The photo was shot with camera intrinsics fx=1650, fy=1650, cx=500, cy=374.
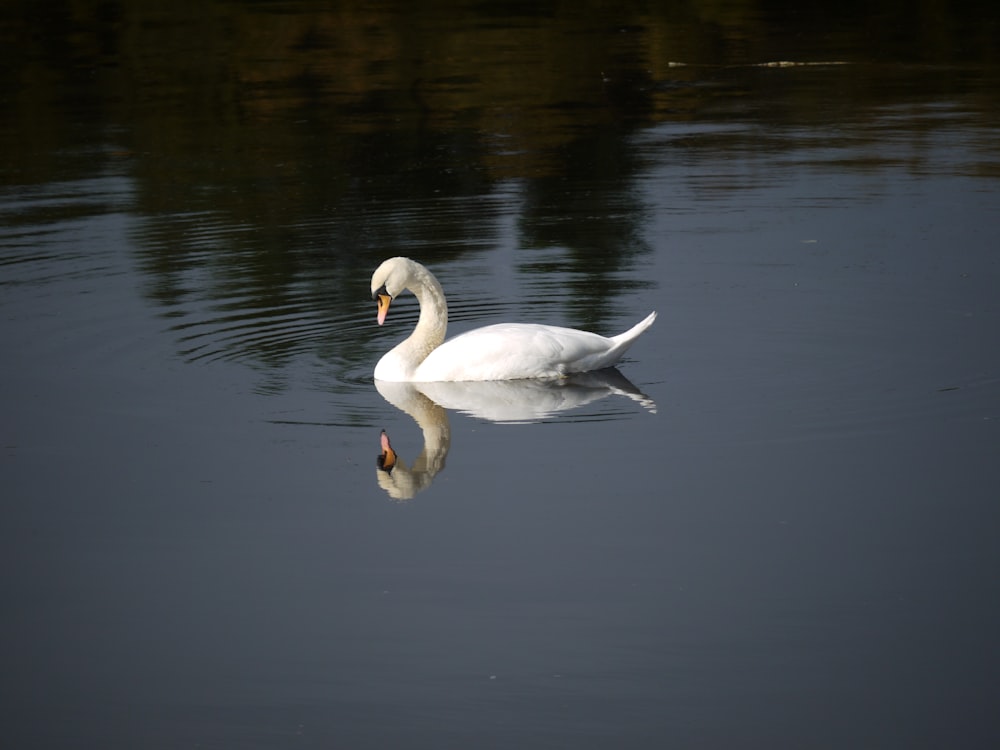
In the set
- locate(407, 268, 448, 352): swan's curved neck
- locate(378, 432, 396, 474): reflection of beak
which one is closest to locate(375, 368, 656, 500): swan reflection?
locate(378, 432, 396, 474): reflection of beak

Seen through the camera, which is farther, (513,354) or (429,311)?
(429,311)

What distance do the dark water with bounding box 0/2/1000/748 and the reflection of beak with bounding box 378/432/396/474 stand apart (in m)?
0.08

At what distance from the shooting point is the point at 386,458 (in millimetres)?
9055

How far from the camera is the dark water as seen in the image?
6273 millimetres

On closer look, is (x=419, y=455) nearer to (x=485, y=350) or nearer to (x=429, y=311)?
(x=485, y=350)

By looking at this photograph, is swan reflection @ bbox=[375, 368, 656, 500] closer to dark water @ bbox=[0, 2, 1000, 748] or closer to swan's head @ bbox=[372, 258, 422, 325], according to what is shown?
→ dark water @ bbox=[0, 2, 1000, 748]

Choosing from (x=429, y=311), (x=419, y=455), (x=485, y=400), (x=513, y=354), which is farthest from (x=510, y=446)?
(x=429, y=311)

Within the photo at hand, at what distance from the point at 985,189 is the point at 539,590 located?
11.1 m

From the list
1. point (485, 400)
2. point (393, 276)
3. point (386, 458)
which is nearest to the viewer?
point (386, 458)

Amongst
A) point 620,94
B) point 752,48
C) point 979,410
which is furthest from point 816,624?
point 752,48

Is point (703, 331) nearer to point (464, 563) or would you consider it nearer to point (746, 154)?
point (464, 563)

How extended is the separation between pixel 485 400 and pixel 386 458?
4.43ft

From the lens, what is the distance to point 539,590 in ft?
23.2

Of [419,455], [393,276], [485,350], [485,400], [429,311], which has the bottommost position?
[485,400]
